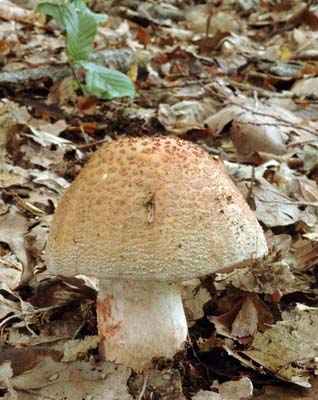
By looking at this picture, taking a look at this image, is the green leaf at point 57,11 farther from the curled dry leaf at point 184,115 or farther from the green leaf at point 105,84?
the curled dry leaf at point 184,115

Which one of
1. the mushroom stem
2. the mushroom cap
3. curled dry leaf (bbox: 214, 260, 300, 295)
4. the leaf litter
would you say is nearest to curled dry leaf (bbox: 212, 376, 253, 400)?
the leaf litter

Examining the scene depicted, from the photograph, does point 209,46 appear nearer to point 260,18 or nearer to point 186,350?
point 260,18

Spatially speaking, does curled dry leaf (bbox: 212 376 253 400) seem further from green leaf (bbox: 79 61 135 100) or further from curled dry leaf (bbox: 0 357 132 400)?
green leaf (bbox: 79 61 135 100)

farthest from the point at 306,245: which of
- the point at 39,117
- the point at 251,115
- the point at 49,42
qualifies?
the point at 49,42

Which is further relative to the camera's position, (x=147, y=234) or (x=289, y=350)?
(x=289, y=350)

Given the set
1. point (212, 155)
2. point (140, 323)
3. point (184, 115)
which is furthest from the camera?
point (184, 115)

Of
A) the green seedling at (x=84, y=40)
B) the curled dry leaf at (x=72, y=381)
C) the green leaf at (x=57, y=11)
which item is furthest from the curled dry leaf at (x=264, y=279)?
the green leaf at (x=57, y=11)

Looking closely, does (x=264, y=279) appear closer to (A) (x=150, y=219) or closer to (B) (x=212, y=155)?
(A) (x=150, y=219)

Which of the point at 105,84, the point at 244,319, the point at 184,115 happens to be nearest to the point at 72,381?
the point at 244,319
